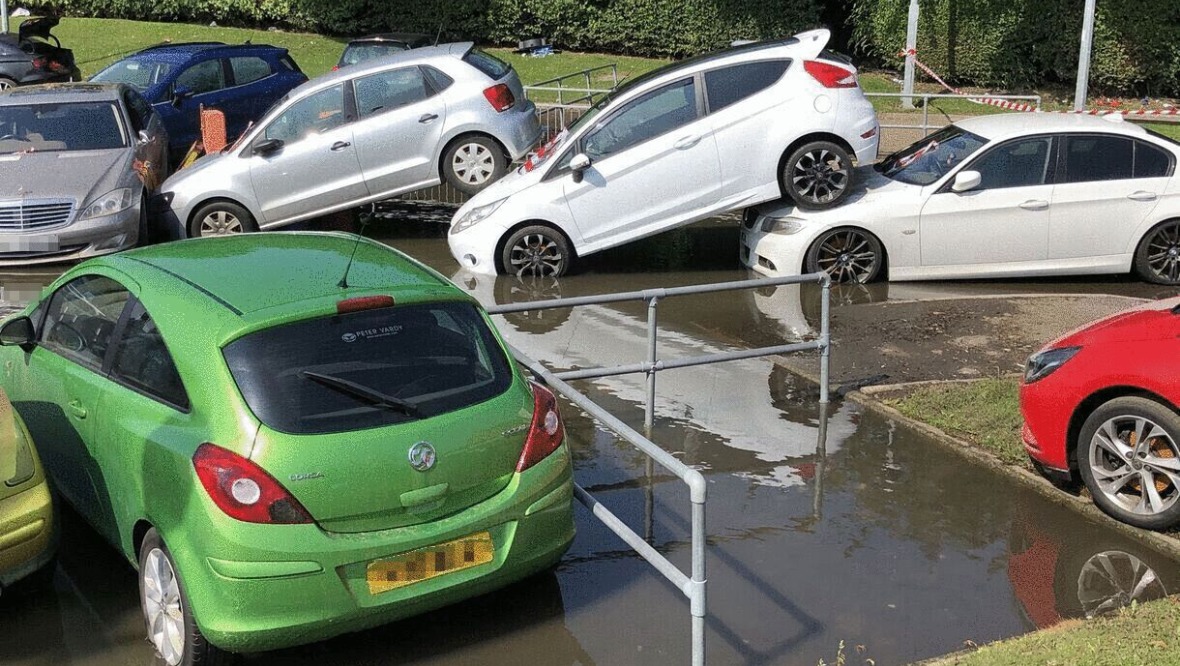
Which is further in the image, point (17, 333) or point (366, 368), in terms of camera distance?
point (17, 333)

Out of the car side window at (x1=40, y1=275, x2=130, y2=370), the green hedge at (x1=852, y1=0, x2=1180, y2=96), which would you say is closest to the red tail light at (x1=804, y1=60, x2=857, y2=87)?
the car side window at (x1=40, y1=275, x2=130, y2=370)

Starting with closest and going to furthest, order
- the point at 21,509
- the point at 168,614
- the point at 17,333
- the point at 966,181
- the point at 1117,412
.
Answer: the point at 168,614 < the point at 21,509 < the point at 17,333 < the point at 1117,412 < the point at 966,181

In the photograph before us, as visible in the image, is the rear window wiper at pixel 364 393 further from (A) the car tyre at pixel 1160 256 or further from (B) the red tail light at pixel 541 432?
(A) the car tyre at pixel 1160 256

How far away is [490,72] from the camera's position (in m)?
13.7

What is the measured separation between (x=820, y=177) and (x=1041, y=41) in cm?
1766

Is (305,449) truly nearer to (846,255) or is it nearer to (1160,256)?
(846,255)

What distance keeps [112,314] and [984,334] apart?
6.58 meters

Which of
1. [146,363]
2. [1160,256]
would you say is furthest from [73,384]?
[1160,256]

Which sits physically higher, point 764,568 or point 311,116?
point 311,116

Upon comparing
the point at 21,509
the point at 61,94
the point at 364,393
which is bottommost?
the point at 21,509

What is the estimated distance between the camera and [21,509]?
520 centimetres

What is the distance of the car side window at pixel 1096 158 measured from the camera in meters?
11.4

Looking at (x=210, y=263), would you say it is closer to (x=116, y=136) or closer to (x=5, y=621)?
(x=5, y=621)

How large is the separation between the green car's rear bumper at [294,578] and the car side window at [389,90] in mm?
8892
